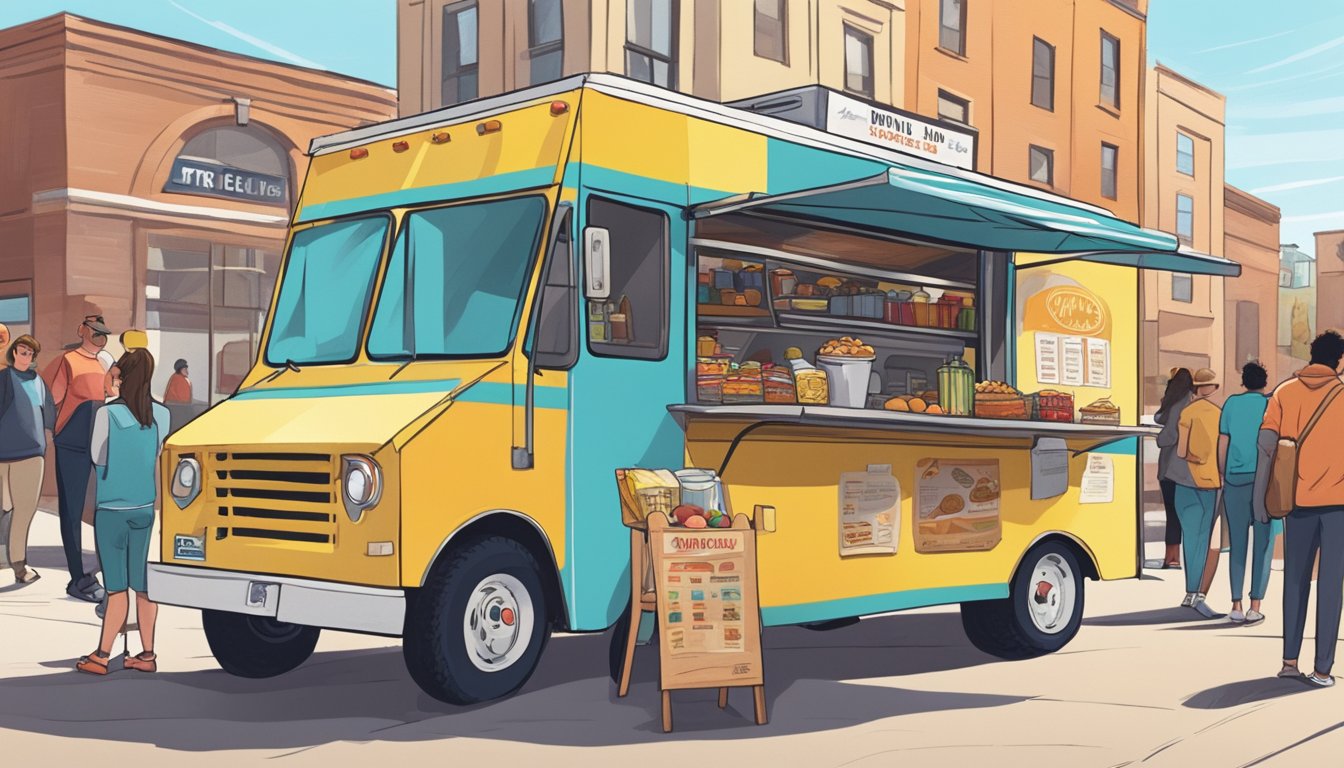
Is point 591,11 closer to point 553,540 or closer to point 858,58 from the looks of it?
point 858,58

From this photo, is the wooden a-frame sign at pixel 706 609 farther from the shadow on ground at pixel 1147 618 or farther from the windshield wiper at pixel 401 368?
the shadow on ground at pixel 1147 618

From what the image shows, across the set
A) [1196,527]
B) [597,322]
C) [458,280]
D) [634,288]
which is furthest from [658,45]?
[597,322]

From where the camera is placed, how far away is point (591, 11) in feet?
75.4

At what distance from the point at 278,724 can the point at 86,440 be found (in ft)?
18.2

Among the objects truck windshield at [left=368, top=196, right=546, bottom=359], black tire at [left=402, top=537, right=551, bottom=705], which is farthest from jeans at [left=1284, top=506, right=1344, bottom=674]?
truck windshield at [left=368, top=196, right=546, bottom=359]

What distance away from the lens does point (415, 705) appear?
7.86 metres

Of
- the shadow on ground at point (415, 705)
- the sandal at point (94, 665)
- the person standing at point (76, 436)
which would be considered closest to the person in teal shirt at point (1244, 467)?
the shadow on ground at point (415, 705)

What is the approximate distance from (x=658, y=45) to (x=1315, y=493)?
16817 millimetres

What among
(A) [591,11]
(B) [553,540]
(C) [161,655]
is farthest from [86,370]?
(A) [591,11]

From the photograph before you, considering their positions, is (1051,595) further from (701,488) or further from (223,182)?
(223,182)

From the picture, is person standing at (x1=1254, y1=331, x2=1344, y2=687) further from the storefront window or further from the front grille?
the storefront window

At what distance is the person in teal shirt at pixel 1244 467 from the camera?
37.4 ft

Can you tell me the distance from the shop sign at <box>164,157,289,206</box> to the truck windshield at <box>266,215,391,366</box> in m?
18.3

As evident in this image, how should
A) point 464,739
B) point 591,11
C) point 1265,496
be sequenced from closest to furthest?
point 464,739 → point 1265,496 → point 591,11
